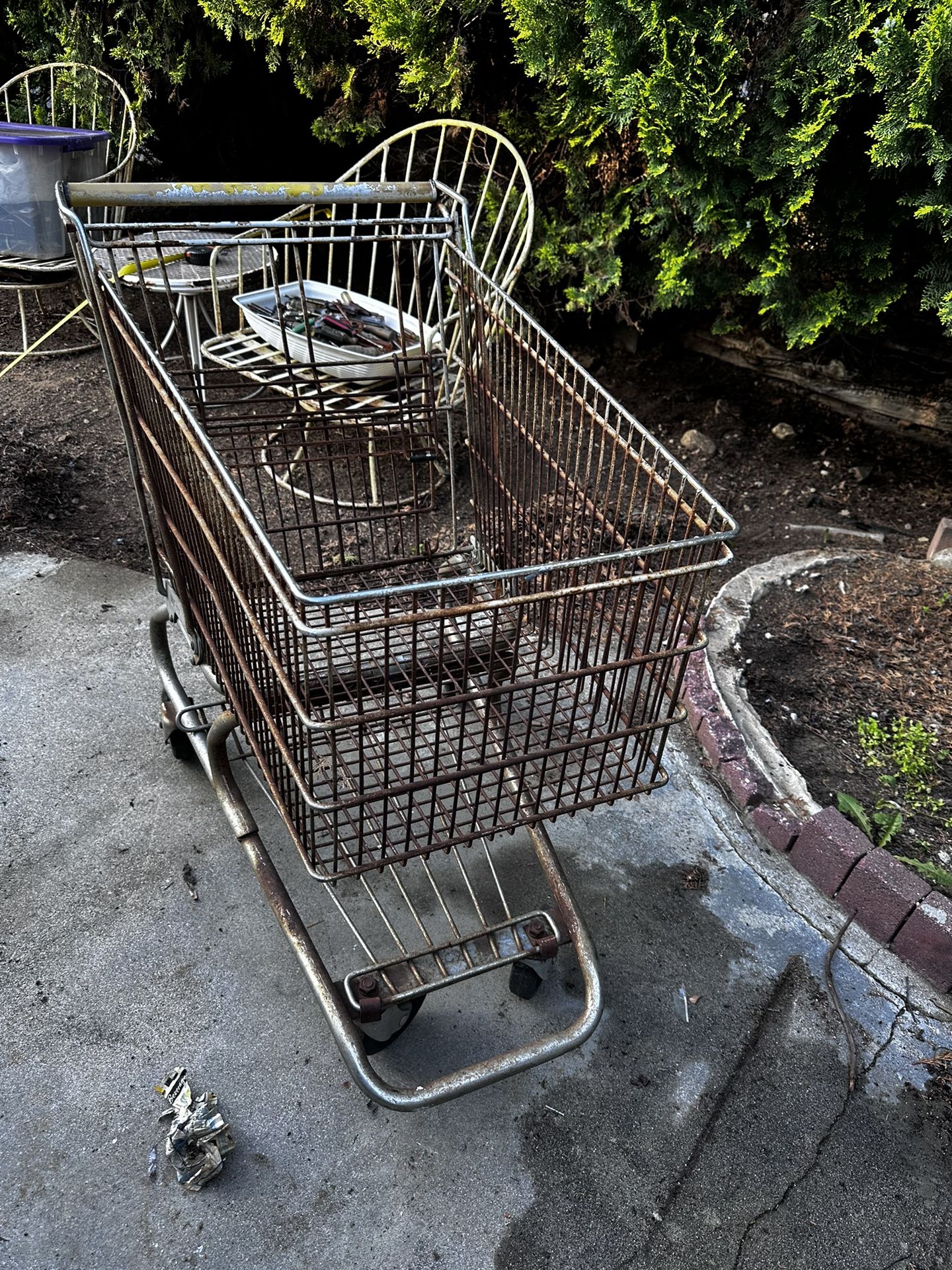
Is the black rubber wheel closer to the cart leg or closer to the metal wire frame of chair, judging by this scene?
the cart leg

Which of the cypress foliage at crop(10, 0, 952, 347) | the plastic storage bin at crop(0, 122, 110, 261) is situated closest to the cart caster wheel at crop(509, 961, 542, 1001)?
the cypress foliage at crop(10, 0, 952, 347)

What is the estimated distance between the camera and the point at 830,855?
2578mm

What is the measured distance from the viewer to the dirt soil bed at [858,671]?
2814 mm

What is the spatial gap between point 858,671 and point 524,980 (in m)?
1.69

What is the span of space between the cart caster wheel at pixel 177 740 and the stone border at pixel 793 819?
1536mm

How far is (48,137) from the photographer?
4.23 metres

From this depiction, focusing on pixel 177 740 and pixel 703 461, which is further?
pixel 703 461

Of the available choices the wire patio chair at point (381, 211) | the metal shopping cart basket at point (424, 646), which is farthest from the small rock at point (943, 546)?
the wire patio chair at point (381, 211)

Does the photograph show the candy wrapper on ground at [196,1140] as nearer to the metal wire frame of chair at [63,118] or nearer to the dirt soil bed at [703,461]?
the dirt soil bed at [703,461]

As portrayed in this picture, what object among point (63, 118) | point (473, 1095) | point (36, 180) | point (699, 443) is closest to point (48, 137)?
point (36, 180)

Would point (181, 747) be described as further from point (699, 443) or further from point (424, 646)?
point (699, 443)

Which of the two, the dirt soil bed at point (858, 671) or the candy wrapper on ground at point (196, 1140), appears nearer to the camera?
the candy wrapper on ground at point (196, 1140)

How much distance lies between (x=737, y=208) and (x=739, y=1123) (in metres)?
3.19

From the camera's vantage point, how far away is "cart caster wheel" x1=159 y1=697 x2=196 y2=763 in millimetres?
2797
